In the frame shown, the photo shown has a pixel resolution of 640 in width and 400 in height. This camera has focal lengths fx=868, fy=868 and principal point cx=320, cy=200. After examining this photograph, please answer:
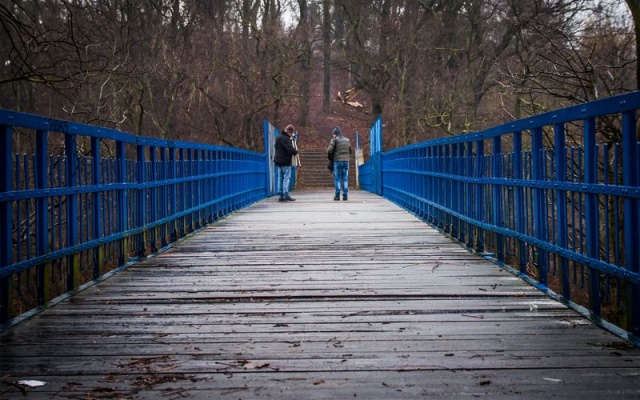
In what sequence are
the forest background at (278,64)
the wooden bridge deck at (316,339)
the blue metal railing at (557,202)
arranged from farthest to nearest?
the forest background at (278,64) → the blue metal railing at (557,202) → the wooden bridge deck at (316,339)

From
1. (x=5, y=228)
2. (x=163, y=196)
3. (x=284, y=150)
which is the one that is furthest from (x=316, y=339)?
(x=284, y=150)

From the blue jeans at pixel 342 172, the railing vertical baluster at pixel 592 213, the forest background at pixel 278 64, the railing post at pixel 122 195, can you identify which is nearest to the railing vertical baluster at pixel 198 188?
the railing post at pixel 122 195

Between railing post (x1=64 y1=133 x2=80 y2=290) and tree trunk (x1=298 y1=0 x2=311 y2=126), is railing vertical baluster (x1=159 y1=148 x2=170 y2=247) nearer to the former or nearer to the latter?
railing post (x1=64 y1=133 x2=80 y2=290)

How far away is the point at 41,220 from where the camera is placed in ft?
18.6

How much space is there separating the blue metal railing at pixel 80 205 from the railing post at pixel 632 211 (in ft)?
11.1

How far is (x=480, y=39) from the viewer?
34.8 metres

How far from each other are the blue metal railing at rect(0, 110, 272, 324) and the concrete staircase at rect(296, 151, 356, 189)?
24498 millimetres

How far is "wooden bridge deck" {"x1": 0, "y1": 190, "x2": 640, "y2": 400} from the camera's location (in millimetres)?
3697

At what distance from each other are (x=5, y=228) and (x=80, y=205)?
1684 millimetres

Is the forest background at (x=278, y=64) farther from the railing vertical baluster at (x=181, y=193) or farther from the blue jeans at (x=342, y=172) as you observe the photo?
the railing vertical baluster at (x=181, y=193)

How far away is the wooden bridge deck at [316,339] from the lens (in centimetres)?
370

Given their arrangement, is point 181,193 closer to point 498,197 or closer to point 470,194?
point 470,194

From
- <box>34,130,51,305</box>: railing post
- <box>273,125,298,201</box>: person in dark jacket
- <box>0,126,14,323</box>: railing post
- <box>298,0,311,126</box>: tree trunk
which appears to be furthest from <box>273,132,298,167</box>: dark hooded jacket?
<box>0,126,14,323</box>: railing post

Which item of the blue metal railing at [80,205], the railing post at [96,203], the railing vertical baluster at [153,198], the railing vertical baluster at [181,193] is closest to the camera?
the blue metal railing at [80,205]
